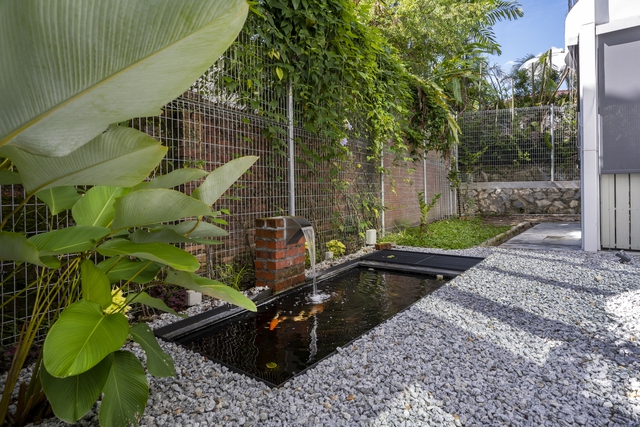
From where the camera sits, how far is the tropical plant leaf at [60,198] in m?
1.33

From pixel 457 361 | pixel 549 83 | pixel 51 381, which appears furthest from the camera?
pixel 549 83

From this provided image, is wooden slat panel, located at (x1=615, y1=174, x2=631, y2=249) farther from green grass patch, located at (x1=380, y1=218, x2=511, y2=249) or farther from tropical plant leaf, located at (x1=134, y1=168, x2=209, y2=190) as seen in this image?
tropical plant leaf, located at (x1=134, y1=168, x2=209, y2=190)

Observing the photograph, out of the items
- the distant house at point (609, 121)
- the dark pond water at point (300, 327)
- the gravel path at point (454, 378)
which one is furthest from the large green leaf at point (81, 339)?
the distant house at point (609, 121)

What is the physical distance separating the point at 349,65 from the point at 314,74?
715 mm

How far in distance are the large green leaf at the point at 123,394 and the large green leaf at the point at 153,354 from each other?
4.8 inches

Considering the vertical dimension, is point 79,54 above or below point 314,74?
→ below

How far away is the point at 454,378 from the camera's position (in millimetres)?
1688

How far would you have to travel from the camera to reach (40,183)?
0.81m

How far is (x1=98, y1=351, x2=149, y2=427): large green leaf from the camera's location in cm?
112

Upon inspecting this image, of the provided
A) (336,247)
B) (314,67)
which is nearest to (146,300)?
(314,67)

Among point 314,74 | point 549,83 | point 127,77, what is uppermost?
point 549,83

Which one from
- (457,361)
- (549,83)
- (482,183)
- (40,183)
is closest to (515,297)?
(457,361)

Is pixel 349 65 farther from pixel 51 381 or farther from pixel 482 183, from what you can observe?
pixel 482 183

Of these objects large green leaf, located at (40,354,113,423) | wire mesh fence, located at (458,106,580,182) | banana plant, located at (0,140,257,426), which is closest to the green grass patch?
wire mesh fence, located at (458,106,580,182)
